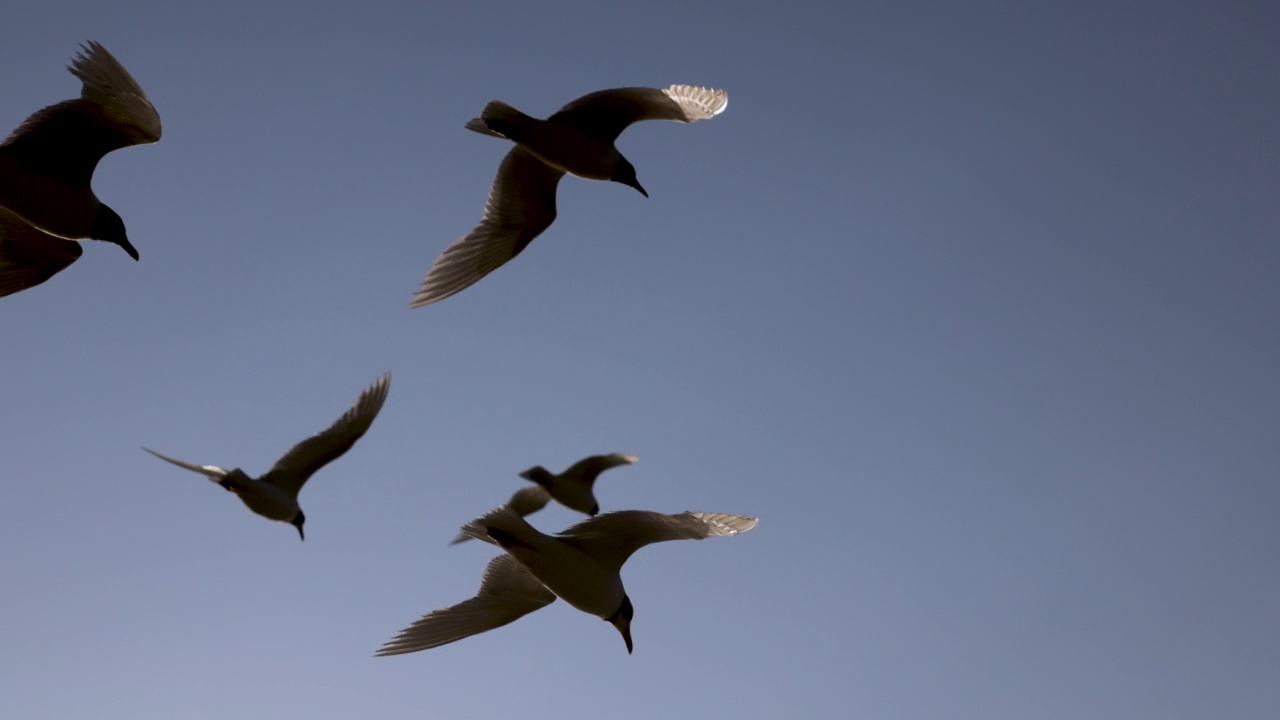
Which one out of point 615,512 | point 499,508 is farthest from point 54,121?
point 615,512

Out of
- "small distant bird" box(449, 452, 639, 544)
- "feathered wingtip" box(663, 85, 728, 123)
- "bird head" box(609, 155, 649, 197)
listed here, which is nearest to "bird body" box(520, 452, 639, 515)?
"small distant bird" box(449, 452, 639, 544)

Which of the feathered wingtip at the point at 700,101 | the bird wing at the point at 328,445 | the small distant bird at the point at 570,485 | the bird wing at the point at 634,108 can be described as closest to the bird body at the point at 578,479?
the small distant bird at the point at 570,485

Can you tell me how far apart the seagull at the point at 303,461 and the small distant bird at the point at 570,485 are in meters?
3.73

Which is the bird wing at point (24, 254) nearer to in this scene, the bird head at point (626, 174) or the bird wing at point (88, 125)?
the bird wing at point (88, 125)

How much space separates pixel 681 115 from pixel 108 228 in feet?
15.7

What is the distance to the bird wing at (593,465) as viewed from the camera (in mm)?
15797

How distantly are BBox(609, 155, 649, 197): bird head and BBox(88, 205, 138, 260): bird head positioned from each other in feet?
13.5

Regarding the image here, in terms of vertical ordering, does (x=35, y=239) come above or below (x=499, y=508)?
above

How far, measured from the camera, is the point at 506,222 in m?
11.7

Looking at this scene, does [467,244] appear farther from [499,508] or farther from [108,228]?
[499,508]

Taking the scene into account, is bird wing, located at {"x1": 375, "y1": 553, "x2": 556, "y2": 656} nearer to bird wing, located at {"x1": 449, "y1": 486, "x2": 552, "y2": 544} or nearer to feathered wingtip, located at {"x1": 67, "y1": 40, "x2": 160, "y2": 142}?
feathered wingtip, located at {"x1": 67, "y1": 40, "x2": 160, "y2": 142}

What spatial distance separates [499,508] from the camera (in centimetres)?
841

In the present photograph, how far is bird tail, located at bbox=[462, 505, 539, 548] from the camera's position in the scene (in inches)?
335

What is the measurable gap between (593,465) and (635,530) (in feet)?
23.2
